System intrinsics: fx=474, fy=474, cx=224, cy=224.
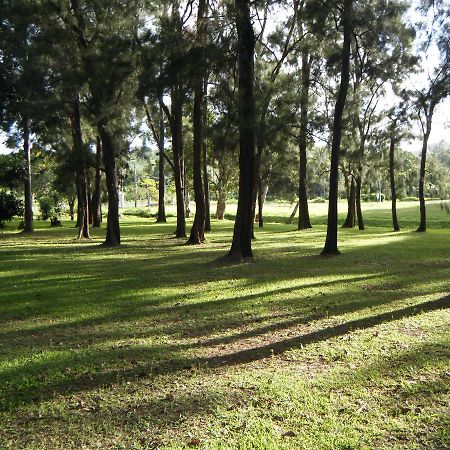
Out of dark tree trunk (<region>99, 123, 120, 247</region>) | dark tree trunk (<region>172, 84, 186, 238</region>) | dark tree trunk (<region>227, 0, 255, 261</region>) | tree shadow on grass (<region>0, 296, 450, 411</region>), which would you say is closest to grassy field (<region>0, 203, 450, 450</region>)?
tree shadow on grass (<region>0, 296, 450, 411</region>)

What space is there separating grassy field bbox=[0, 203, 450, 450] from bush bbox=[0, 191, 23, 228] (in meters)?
21.9

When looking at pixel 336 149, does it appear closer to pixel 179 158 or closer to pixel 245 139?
pixel 245 139

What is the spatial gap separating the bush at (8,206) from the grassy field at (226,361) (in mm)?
21947

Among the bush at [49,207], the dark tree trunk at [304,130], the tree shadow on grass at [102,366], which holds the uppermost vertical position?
the dark tree trunk at [304,130]

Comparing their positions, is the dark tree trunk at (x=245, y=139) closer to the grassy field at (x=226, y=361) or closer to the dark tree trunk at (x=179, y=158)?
the grassy field at (x=226, y=361)

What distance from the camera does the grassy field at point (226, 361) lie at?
4148 millimetres

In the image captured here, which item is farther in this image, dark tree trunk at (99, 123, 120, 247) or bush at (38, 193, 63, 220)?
bush at (38, 193, 63, 220)

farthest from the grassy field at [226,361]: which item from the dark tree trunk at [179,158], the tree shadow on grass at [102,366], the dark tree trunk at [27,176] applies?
the dark tree trunk at [27,176]

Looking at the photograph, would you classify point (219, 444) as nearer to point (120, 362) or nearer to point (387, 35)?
point (120, 362)

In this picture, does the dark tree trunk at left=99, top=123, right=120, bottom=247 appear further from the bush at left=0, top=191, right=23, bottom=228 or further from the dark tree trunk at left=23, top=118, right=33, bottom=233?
the bush at left=0, top=191, right=23, bottom=228

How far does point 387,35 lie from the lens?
1669cm

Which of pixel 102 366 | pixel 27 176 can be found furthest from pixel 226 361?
pixel 27 176

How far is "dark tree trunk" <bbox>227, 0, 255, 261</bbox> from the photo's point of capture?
14289 millimetres

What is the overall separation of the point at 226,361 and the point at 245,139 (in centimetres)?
968
